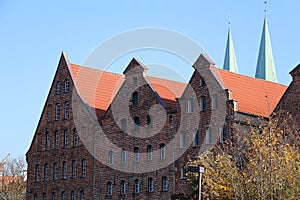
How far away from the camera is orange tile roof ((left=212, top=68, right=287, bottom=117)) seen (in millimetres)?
56281

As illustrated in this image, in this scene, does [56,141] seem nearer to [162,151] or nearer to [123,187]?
[123,187]

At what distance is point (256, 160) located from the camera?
36.3m

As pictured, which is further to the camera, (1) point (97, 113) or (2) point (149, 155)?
(1) point (97, 113)

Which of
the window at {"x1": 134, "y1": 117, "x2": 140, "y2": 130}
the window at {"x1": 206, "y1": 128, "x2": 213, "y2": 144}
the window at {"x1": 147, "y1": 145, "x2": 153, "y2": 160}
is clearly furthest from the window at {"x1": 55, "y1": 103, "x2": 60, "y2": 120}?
the window at {"x1": 206, "y1": 128, "x2": 213, "y2": 144}

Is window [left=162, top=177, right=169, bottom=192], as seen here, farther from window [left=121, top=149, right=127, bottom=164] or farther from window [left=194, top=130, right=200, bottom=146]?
window [left=121, top=149, right=127, bottom=164]

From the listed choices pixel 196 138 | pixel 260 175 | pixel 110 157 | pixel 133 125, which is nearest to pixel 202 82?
pixel 196 138

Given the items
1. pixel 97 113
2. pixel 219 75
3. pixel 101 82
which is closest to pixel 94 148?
pixel 97 113

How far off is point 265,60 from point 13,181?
3385 cm

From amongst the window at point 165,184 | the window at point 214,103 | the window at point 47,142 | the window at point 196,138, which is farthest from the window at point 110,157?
the window at point 214,103

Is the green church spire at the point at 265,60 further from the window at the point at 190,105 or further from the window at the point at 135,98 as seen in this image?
the window at the point at 190,105

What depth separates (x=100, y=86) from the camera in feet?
227

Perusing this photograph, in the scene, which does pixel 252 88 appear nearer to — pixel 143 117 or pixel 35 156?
pixel 143 117

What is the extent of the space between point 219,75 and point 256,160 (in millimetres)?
21183

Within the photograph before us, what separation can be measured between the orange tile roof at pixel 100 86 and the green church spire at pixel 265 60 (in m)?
25.3
